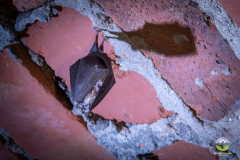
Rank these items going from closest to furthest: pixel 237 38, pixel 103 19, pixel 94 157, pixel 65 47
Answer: pixel 237 38, pixel 103 19, pixel 65 47, pixel 94 157

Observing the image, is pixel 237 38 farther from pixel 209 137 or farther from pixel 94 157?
pixel 94 157

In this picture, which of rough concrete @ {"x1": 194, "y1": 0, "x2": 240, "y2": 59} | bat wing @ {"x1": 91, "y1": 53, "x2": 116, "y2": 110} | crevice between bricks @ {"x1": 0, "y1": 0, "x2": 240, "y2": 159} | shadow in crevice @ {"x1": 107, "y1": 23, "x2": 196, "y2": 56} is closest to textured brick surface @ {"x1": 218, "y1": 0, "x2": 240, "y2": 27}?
rough concrete @ {"x1": 194, "y1": 0, "x2": 240, "y2": 59}

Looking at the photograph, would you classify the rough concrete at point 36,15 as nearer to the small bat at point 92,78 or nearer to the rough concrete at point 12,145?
the small bat at point 92,78

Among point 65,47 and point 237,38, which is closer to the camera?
point 237,38

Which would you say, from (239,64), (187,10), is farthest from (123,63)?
(239,64)

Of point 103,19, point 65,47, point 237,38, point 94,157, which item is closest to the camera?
point 237,38

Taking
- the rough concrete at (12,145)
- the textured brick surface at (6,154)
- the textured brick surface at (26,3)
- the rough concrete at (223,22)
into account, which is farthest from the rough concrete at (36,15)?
the textured brick surface at (6,154)

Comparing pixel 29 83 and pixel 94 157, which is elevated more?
pixel 29 83

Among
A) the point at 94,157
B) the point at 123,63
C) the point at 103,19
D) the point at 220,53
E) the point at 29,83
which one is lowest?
the point at 94,157
